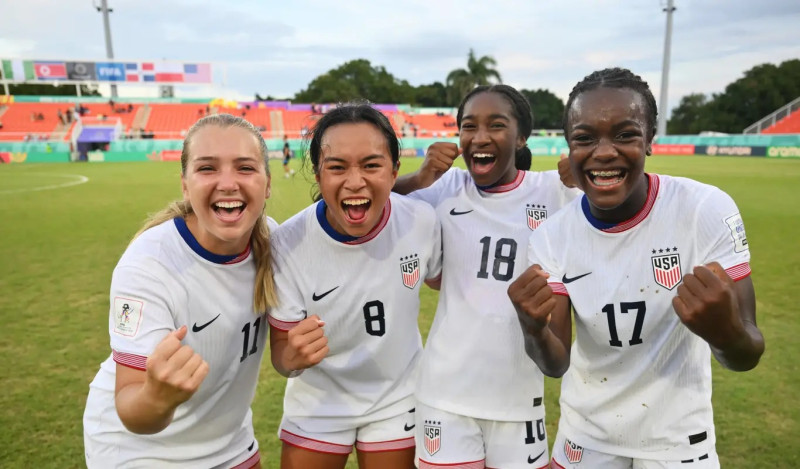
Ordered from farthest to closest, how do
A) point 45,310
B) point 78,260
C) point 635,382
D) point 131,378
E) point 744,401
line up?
point 78,260, point 45,310, point 744,401, point 635,382, point 131,378

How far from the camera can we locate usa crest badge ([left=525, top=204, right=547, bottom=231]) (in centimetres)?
281

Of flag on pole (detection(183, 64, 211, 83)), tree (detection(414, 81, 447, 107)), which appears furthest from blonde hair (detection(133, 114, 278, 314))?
tree (detection(414, 81, 447, 107))

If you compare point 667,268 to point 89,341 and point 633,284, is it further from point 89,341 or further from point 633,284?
point 89,341

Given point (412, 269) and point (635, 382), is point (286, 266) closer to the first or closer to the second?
point (412, 269)

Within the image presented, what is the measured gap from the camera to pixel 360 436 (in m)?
2.82

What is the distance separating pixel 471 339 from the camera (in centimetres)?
269

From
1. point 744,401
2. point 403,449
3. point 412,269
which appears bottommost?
point 744,401

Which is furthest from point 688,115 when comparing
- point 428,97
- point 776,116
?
point 428,97

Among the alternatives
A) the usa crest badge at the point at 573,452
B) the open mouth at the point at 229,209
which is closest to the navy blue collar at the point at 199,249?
the open mouth at the point at 229,209

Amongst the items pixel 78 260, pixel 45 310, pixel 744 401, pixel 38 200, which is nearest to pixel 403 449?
pixel 744 401

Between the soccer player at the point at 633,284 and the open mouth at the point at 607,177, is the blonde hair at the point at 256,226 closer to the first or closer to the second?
the soccer player at the point at 633,284

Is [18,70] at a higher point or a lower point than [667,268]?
higher

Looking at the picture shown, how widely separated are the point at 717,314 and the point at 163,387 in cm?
194

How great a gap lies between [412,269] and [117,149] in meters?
38.6
